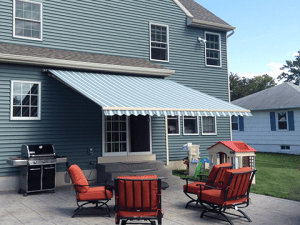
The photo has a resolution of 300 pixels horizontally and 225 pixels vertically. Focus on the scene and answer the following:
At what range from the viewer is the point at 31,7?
12.7 m

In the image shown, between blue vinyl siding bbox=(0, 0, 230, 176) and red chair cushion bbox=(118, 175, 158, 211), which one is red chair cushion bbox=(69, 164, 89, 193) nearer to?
red chair cushion bbox=(118, 175, 158, 211)

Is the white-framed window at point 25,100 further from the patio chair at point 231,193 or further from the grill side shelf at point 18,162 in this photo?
the patio chair at point 231,193

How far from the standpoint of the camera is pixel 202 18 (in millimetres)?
17266

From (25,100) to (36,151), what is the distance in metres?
2.13

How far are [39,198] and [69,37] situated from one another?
6.94 meters

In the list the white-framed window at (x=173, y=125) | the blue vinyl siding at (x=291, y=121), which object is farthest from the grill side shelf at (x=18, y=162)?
the blue vinyl siding at (x=291, y=121)

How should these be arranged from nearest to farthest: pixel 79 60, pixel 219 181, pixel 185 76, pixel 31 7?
pixel 219 181, pixel 79 60, pixel 31 7, pixel 185 76

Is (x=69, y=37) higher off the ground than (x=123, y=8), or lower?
lower

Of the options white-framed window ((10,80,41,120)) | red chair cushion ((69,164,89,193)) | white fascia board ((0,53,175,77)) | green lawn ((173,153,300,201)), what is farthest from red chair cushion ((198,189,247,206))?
white-framed window ((10,80,41,120))

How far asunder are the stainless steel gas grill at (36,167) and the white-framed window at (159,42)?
7.62 m

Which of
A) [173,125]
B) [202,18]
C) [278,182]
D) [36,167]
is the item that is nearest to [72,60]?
[36,167]

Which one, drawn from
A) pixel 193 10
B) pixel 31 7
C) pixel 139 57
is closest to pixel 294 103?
pixel 193 10

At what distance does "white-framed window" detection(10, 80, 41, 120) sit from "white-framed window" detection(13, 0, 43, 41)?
2247 mm

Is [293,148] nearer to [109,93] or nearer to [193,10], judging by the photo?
[193,10]
